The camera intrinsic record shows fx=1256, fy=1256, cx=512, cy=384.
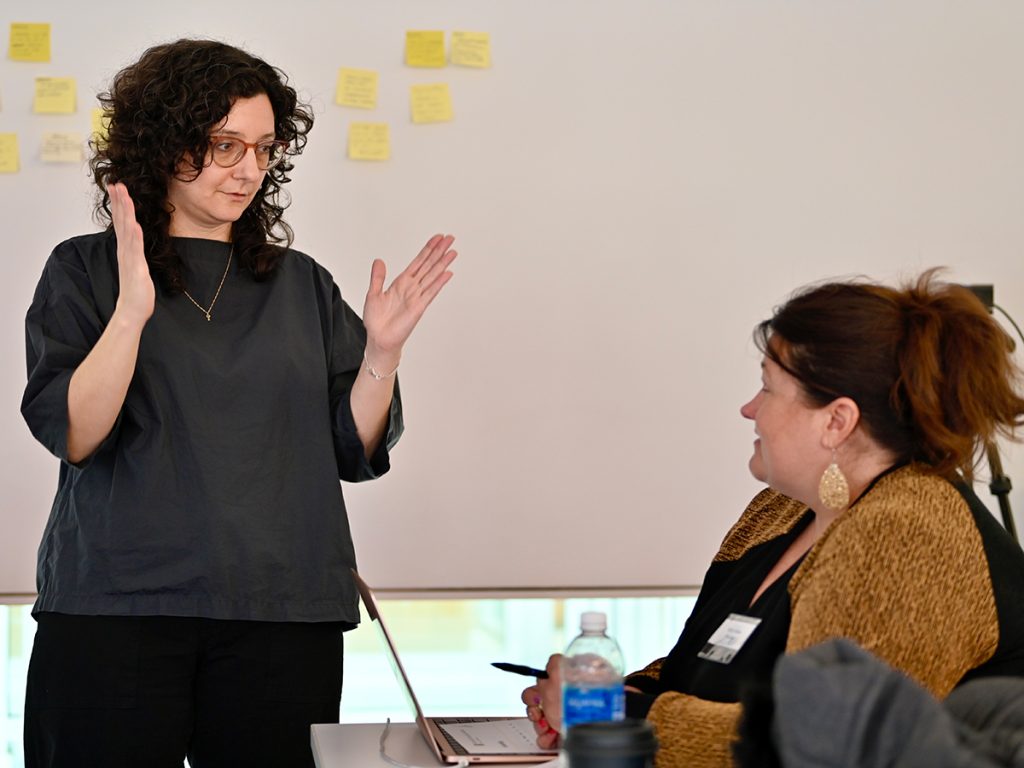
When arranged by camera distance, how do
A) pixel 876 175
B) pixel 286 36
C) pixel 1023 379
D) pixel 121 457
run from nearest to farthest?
pixel 1023 379
pixel 121 457
pixel 286 36
pixel 876 175

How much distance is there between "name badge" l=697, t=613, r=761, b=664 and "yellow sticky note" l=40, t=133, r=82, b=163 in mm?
2041

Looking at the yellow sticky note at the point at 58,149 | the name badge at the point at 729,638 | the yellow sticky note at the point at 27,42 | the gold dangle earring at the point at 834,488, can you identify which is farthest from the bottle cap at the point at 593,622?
the yellow sticky note at the point at 27,42

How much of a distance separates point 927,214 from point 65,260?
2217 millimetres

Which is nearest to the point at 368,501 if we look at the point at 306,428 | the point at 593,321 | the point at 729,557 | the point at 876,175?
the point at 593,321

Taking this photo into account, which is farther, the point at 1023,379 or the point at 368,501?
the point at 368,501

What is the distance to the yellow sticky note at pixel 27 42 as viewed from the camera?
117 inches

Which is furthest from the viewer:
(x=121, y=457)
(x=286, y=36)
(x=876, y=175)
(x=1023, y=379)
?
(x=876, y=175)

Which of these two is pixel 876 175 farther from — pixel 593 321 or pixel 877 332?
pixel 877 332

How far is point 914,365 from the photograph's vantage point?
1.61 meters

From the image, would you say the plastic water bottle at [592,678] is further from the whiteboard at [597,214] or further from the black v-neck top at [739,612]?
the whiteboard at [597,214]

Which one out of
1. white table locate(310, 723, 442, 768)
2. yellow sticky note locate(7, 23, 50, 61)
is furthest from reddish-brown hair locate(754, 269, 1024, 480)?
yellow sticky note locate(7, 23, 50, 61)

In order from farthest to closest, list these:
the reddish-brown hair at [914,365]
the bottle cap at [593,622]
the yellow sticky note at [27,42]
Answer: the yellow sticky note at [27,42] < the reddish-brown hair at [914,365] < the bottle cap at [593,622]

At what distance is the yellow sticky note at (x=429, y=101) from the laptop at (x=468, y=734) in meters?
1.61

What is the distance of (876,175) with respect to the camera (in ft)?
10.8
